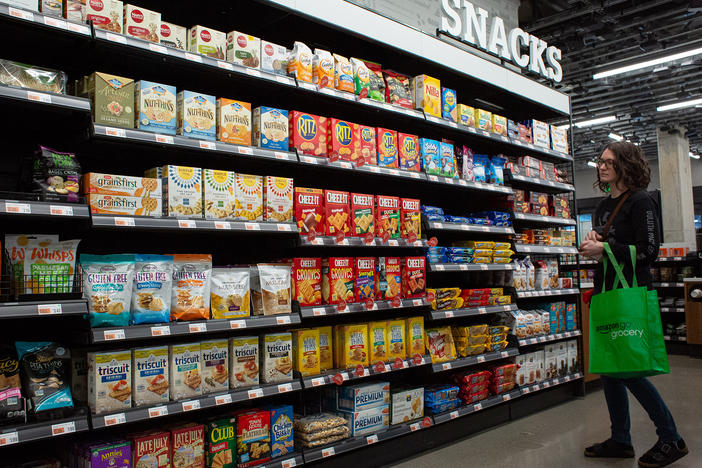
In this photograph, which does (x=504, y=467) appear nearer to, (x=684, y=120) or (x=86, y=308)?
(x=86, y=308)

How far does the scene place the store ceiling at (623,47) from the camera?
25.2ft

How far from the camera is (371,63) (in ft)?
12.1

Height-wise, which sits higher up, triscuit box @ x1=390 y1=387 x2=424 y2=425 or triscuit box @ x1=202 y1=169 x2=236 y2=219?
triscuit box @ x1=202 y1=169 x2=236 y2=219

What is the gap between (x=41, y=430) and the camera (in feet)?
6.68

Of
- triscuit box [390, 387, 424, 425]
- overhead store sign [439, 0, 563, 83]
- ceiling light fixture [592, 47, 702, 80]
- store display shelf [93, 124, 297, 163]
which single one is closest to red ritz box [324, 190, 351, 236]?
store display shelf [93, 124, 297, 163]

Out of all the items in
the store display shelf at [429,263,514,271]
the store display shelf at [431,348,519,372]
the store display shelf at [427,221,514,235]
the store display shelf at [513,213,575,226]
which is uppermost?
the store display shelf at [513,213,575,226]

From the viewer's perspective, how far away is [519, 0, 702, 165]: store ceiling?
7672 mm

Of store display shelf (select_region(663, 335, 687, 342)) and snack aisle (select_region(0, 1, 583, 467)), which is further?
store display shelf (select_region(663, 335, 687, 342))

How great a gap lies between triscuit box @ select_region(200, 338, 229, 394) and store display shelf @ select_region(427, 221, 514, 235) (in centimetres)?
182

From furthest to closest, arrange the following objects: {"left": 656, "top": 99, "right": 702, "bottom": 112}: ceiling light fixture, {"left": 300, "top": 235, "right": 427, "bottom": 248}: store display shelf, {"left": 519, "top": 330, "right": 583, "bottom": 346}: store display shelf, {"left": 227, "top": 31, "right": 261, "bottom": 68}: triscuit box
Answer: {"left": 656, "top": 99, "right": 702, "bottom": 112}: ceiling light fixture → {"left": 519, "top": 330, "right": 583, "bottom": 346}: store display shelf → {"left": 300, "top": 235, "right": 427, "bottom": 248}: store display shelf → {"left": 227, "top": 31, "right": 261, "bottom": 68}: triscuit box

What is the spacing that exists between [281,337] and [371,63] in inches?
79.1

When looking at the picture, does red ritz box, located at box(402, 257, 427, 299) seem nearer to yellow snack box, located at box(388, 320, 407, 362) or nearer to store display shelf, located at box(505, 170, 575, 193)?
yellow snack box, located at box(388, 320, 407, 362)

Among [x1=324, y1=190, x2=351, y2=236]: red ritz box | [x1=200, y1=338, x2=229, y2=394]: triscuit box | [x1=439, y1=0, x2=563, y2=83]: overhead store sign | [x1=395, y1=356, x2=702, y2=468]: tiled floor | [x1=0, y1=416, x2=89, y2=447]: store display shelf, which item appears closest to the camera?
[x1=0, y1=416, x2=89, y2=447]: store display shelf

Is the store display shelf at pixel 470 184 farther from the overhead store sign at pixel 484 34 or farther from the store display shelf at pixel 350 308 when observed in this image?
the overhead store sign at pixel 484 34
